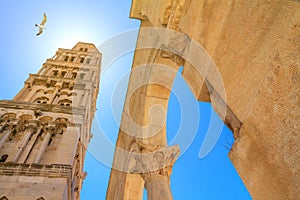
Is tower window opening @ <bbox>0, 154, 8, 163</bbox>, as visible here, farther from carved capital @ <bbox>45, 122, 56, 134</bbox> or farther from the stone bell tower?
carved capital @ <bbox>45, 122, 56, 134</bbox>

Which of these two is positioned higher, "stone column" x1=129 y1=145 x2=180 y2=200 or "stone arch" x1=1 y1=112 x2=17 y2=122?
"stone arch" x1=1 y1=112 x2=17 y2=122

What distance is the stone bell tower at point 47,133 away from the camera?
22.0 ft

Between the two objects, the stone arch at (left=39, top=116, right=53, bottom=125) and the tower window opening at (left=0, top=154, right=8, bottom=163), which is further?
the stone arch at (left=39, top=116, right=53, bottom=125)

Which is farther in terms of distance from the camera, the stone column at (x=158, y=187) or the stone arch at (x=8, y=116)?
the stone arch at (x=8, y=116)

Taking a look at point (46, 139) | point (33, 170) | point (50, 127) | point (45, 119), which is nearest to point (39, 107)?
point (45, 119)

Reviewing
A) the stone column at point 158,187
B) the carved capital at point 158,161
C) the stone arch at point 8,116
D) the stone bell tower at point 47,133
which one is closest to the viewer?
the stone column at point 158,187

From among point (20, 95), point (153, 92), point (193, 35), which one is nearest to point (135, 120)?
point (153, 92)

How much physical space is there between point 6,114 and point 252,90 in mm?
11771

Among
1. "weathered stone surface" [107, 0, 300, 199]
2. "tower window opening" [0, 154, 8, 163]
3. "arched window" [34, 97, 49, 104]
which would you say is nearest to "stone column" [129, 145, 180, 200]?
"weathered stone surface" [107, 0, 300, 199]

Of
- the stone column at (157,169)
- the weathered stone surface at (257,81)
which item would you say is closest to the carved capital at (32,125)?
the stone column at (157,169)

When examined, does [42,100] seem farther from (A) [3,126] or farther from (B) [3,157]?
(B) [3,157]

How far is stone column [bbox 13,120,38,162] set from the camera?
28.3ft

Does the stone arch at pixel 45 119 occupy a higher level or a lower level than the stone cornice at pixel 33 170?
higher

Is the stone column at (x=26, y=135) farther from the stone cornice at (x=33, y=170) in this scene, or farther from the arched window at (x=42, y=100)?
the arched window at (x=42, y=100)
